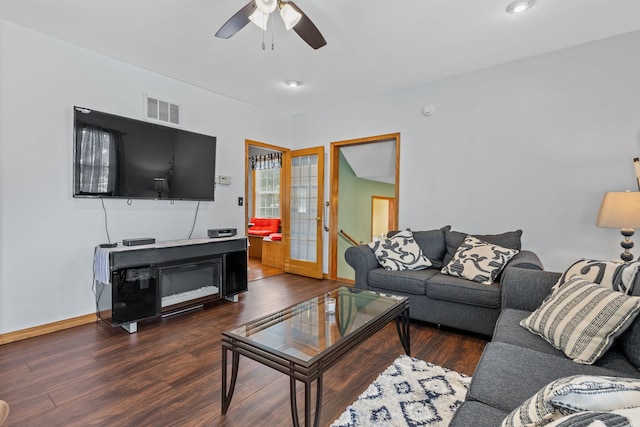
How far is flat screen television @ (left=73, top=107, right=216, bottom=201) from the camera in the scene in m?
2.77

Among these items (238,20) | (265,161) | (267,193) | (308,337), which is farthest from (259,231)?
(308,337)

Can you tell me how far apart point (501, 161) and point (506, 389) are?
9.37 ft

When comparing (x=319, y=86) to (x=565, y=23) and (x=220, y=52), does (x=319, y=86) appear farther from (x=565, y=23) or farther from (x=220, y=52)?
(x=565, y=23)

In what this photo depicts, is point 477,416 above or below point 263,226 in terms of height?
below

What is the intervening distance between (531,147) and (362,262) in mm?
2137

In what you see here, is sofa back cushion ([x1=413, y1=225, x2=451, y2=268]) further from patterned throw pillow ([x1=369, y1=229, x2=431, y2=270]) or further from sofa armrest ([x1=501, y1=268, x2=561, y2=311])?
sofa armrest ([x1=501, y1=268, x2=561, y2=311])

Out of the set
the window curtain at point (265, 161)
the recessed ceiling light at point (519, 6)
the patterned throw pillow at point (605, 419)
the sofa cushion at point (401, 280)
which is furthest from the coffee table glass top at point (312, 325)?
the window curtain at point (265, 161)

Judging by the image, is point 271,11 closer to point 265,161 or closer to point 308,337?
point 308,337

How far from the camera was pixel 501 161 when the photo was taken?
10.9 ft

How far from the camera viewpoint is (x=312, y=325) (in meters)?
1.84

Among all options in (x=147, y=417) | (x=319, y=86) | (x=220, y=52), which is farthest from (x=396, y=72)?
→ (x=147, y=417)

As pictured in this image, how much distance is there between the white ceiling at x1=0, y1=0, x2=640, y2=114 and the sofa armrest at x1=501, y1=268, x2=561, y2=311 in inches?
78.8

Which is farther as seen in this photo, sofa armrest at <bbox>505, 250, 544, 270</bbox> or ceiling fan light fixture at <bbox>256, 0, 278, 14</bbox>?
sofa armrest at <bbox>505, 250, 544, 270</bbox>

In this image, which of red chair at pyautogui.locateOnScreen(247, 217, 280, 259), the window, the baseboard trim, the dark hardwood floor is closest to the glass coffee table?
the dark hardwood floor
